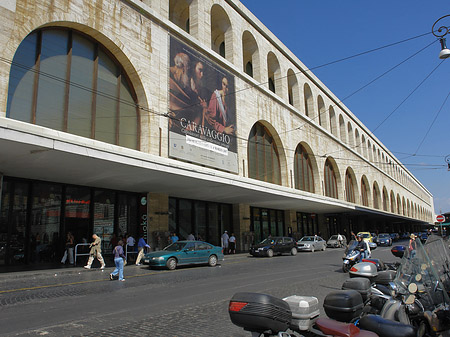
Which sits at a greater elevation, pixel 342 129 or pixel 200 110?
pixel 342 129

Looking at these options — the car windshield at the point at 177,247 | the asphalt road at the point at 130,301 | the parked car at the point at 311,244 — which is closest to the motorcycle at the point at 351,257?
the asphalt road at the point at 130,301

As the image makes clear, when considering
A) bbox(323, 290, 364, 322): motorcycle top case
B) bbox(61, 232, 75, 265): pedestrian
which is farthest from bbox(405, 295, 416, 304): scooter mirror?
bbox(61, 232, 75, 265): pedestrian

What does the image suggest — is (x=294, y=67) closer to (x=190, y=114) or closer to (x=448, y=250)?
(x=190, y=114)

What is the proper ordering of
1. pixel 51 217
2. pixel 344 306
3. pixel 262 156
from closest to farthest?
pixel 344 306 < pixel 51 217 < pixel 262 156

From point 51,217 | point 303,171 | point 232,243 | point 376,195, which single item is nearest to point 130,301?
point 51,217

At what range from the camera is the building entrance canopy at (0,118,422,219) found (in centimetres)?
1091

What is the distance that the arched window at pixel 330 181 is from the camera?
40094 mm

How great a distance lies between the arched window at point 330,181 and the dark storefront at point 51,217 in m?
26.5

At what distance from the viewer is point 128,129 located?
58.8 feet

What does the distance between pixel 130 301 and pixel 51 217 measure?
1025 cm

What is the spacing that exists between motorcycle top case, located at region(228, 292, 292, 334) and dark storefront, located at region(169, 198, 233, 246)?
18.7m

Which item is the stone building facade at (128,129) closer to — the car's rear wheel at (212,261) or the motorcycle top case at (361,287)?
the car's rear wheel at (212,261)

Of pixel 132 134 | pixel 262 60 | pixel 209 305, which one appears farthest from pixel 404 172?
pixel 209 305

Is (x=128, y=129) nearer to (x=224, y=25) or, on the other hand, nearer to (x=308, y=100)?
(x=224, y=25)
